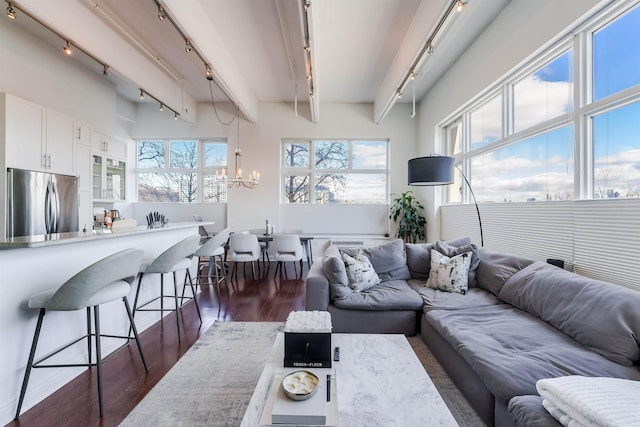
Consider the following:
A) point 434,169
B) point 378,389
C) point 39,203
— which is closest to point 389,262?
point 434,169

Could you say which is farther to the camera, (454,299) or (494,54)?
(494,54)

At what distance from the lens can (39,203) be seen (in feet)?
12.4

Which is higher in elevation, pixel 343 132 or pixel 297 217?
pixel 343 132

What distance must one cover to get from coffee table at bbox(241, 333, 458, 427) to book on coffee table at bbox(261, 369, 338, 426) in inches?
1.2

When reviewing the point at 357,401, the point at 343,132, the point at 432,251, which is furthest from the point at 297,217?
the point at 357,401

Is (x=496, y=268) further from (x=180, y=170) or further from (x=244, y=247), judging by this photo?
(x=180, y=170)

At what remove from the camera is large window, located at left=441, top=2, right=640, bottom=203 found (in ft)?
7.38

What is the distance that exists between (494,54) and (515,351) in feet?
12.0

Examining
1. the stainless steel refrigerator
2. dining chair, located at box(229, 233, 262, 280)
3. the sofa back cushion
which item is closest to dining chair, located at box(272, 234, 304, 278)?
dining chair, located at box(229, 233, 262, 280)

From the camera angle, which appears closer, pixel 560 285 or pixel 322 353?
pixel 322 353

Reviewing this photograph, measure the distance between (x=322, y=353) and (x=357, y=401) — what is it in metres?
0.31

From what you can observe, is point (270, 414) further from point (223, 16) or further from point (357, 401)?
point (223, 16)

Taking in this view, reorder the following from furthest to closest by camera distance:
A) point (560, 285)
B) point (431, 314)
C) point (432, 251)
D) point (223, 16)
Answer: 1. point (223, 16)
2. point (432, 251)
3. point (431, 314)
4. point (560, 285)

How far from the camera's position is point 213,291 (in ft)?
13.8
